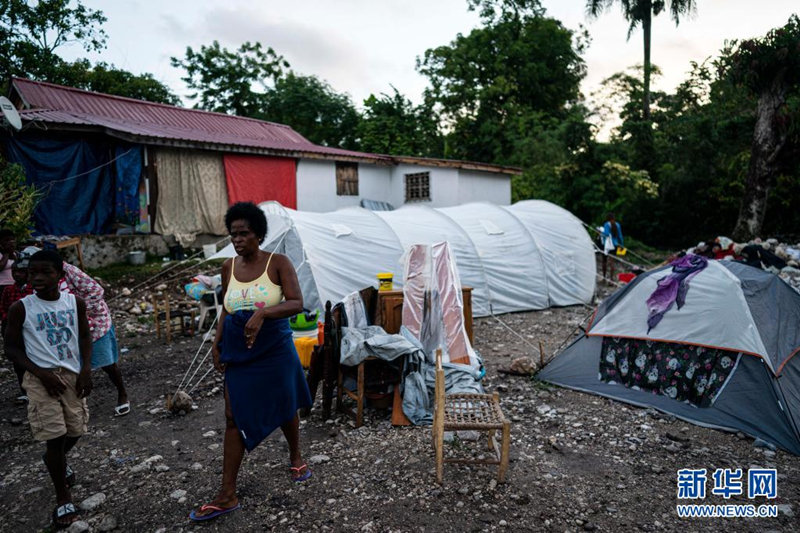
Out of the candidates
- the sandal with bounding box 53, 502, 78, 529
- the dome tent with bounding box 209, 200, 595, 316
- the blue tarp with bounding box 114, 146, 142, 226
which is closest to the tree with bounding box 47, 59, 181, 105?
the blue tarp with bounding box 114, 146, 142, 226

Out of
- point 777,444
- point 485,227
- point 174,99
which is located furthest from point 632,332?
point 174,99

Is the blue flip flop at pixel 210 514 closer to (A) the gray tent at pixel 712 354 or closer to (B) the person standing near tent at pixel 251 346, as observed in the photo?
(B) the person standing near tent at pixel 251 346

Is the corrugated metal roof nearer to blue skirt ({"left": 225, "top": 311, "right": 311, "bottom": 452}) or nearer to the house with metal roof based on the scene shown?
the house with metal roof

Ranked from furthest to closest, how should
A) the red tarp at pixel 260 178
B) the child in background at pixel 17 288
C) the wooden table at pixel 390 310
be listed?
the red tarp at pixel 260 178
the wooden table at pixel 390 310
the child in background at pixel 17 288

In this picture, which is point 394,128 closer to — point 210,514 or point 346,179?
point 346,179

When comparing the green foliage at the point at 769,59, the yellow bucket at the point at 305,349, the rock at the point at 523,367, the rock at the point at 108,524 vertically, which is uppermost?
the green foliage at the point at 769,59

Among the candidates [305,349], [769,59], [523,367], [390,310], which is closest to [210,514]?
[305,349]

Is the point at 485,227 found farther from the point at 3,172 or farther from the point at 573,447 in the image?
the point at 3,172

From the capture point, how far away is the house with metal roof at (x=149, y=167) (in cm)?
1044

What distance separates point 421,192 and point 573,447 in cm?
1391

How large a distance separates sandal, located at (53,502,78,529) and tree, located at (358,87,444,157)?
20374 millimetres

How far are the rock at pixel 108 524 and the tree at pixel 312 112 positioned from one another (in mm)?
24799

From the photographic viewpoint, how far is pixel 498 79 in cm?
2470

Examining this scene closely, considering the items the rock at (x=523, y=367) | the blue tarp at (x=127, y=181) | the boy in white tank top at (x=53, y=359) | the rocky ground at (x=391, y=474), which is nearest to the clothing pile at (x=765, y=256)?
the rock at (x=523, y=367)
